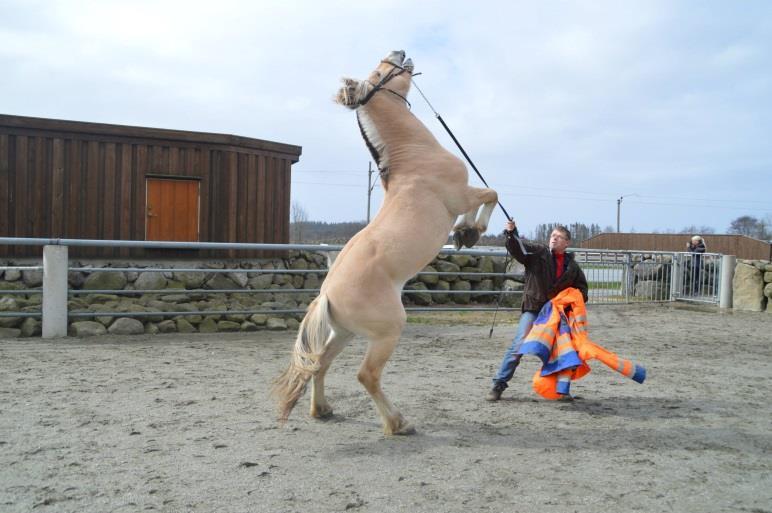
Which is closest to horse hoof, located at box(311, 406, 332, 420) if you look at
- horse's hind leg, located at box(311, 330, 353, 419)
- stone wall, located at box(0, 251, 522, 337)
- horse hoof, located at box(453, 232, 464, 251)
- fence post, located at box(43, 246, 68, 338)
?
horse's hind leg, located at box(311, 330, 353, 419)

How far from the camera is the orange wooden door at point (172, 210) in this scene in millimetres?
10609

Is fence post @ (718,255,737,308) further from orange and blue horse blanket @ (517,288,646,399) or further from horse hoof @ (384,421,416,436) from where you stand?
horse hoof @ (384,421,416,436)

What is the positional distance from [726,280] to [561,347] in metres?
9.76

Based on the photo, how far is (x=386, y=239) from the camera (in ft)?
12.8

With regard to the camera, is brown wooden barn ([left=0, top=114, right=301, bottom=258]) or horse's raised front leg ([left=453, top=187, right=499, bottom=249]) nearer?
horse's raised front leg ([left=453, top=187, right=499, bottom=249])

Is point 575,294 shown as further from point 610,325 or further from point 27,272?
point 27,272

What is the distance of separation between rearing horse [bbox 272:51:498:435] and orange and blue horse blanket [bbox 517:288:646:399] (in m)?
1.05

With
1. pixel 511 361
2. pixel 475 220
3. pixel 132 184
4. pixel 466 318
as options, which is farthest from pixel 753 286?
pixel 132 184

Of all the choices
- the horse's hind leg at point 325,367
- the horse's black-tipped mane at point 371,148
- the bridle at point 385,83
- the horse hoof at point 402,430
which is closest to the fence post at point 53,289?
the horse's hind leg at point 325,367

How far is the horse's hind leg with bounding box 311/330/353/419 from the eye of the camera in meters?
4.08

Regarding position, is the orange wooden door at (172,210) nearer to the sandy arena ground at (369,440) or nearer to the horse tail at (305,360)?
the sandy arena ground at (369,440)

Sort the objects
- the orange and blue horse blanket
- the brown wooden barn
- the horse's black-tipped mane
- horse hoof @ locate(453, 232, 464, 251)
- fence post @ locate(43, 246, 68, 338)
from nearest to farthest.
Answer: the horse's black-tipped mane
horse hoof @ locate(453, 232, 464, 251)
the orange and blue horse blanket
fence post @ locate(43, 246, 68, 338)
the brown wooden barn

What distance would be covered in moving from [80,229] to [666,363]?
30.1 feet

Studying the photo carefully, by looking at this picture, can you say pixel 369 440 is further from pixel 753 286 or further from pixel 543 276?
pixel 753 286
